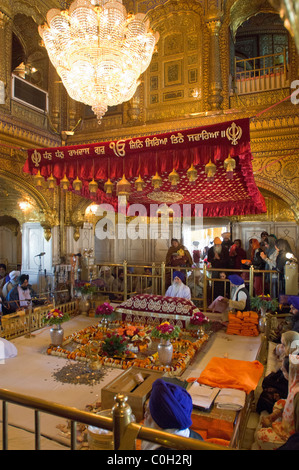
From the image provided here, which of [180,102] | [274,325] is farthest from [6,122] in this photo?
[274,325]

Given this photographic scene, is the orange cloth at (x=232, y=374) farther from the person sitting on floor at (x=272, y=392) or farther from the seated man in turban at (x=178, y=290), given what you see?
the seated man in turban at (x=178, y=290)

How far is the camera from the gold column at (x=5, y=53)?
8367 mm

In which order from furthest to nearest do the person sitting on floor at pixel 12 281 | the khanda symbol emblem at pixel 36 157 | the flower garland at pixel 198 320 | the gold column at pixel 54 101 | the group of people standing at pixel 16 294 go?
the gold column at pixel 54 101 → the person sitting on floor at pixel 12 281 → the group of people standing at pixel 16 294 → the flower garland at pixel 198 320 → the khanda symbol emblem at pixel 36 157

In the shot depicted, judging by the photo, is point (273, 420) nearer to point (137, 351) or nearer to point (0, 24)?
point (137, 351)

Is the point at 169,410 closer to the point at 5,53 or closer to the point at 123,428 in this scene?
the point at 123,428

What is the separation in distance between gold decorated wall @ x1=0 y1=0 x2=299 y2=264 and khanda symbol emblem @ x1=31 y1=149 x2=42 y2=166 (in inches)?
131

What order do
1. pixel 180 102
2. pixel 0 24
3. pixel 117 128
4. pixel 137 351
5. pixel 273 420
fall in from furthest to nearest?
pixel 117 128 < pixel 180 102 < pixel 0 24 < pixel 137 351 < pixel 273 420

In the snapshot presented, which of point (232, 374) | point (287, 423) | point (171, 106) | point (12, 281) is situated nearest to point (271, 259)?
point (232, 374)

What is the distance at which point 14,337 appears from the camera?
20.9ft

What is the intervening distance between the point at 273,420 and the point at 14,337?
5.10 meters

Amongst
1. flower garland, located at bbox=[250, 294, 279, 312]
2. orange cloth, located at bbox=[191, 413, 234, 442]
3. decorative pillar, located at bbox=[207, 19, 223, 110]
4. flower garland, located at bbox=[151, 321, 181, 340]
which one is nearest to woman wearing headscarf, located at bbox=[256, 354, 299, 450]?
orange cloth, located at bbox=[191, 413, 234, 442]

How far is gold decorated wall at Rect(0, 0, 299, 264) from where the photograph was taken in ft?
A: 27.5

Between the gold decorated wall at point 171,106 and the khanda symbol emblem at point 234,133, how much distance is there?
14.6 feet

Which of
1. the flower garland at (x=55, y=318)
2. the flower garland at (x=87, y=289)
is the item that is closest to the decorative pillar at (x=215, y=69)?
the flower garland at (x=87, y=289)
